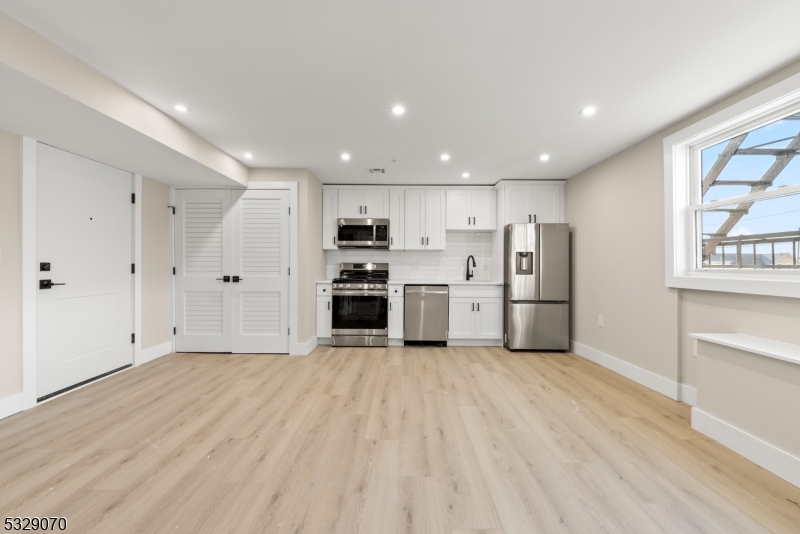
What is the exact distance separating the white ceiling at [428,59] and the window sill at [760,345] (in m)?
1.74

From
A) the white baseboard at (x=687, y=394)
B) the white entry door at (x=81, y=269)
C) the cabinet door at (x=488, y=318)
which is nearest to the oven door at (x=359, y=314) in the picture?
the cabinet door at (x=488, y=318)

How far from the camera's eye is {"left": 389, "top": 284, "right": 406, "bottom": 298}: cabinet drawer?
4.72m

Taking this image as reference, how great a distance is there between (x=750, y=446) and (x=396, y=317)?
3.53 m

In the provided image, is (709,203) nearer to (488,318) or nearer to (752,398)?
(752,398)

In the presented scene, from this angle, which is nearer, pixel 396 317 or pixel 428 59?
pixel 428 59

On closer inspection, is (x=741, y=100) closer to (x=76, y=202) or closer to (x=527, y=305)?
(x=527, y=305)

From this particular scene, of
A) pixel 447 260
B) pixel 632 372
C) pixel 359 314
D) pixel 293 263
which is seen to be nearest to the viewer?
pixel 632 372

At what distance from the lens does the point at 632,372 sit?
10.8 feet

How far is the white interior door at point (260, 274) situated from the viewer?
4230mm

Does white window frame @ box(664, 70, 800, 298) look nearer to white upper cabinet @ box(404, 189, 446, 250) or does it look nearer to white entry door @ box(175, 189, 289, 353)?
white upper cabinet @ box(404, 189, 446, 250)

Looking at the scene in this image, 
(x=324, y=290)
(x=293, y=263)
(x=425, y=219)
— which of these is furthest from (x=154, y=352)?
(x=425, y=219)

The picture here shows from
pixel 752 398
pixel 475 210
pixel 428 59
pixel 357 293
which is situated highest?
pixel 428 59

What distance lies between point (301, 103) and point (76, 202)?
7.96 ft

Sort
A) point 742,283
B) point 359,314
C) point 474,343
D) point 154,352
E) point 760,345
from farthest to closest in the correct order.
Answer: point 474,343
point 359,314
point 154,352
point 742,283
point 760,345
